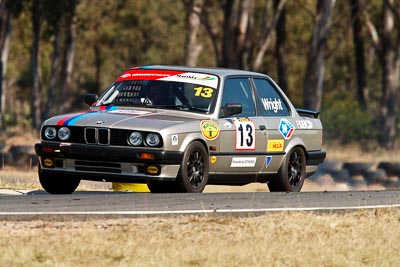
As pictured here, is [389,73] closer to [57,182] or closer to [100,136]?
[57,182]

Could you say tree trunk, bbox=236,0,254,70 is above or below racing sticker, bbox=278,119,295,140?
below

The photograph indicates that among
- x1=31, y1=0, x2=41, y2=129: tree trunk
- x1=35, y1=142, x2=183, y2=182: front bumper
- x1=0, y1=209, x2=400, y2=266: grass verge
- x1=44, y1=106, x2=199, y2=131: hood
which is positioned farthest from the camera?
x1=31, y1=0, x2=41, y2=129: tree trunk

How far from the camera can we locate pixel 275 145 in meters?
13.4

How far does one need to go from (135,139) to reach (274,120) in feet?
8.07

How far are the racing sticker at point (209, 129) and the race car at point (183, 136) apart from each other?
13 millimetres

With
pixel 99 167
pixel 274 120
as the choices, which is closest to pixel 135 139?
pixel 99 167

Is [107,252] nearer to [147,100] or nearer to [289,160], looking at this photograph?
[147,100]

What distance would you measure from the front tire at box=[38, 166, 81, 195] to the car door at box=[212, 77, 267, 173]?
159 cm

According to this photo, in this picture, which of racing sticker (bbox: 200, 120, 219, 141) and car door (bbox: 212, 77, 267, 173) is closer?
racing sticker (bbox: 200, 120, 219, 141)

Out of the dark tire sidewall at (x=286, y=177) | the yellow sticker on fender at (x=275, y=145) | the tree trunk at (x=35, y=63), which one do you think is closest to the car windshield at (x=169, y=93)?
the yellow sticker on fender at (x=275, y=145)

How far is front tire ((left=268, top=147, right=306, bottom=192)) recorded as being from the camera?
13.6 metres

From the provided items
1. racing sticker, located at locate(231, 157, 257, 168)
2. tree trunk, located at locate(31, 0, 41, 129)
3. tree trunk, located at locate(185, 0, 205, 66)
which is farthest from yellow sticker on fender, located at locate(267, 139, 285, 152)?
tree trunk, located at locate(31, 0, 41, 129)

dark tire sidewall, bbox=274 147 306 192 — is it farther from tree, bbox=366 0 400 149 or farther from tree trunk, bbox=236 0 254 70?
tree, bbox=366 0 400 149

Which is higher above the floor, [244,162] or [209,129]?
[209,129]
